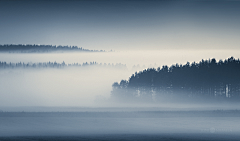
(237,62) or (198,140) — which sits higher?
(237,62)

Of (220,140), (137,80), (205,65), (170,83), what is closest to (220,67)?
(205,65)

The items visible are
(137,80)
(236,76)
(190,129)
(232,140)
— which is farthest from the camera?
(190,129)

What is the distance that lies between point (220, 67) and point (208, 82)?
10.5 metres

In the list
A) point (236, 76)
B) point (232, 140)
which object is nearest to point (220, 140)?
point (232, 140)

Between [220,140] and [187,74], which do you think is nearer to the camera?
[220,140]

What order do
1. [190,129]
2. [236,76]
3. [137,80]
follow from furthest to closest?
[190,129] → [236,76] → [137,80]

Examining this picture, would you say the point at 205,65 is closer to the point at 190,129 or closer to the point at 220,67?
the point at 220,67

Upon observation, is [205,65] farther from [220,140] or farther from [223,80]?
[220,140]

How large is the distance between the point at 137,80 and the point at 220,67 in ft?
142

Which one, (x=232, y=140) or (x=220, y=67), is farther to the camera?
(x=220, y=67)

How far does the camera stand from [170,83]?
614 ft

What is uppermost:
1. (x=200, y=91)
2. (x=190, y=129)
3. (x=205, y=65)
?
(x=205, y=65)

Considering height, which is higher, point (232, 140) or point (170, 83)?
point (170, 83)

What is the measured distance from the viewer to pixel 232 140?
118 m
